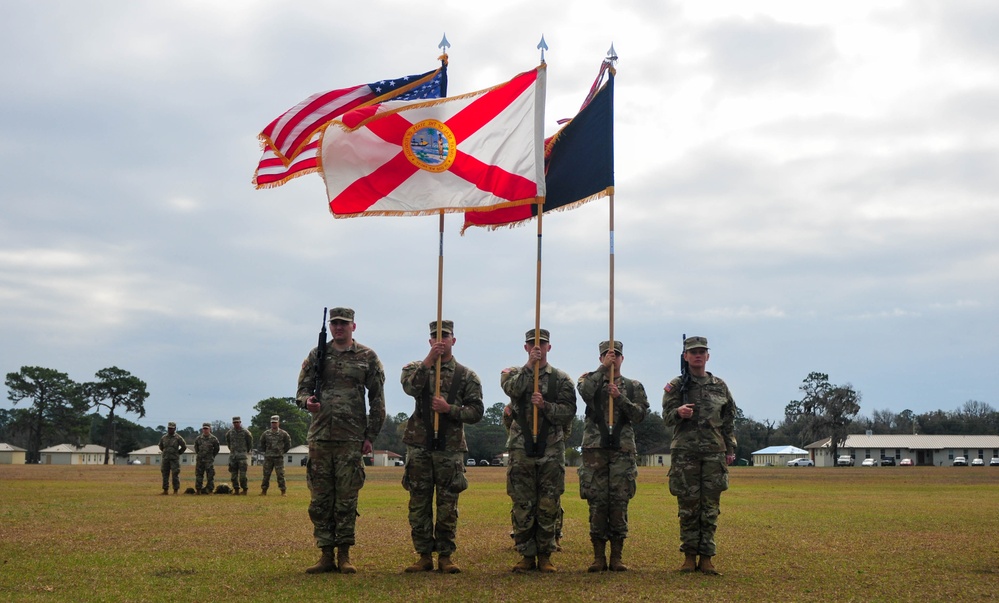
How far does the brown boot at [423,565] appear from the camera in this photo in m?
9.35

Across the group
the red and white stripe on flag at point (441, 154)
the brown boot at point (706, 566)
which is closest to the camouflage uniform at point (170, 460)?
the red and white stripe on flag at point (441, 154)

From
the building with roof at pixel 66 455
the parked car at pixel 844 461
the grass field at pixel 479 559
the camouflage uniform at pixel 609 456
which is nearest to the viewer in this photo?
the grass field at pixel 479 559

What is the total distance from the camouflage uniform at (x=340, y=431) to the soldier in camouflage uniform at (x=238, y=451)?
54.7ft

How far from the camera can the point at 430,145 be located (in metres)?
11.2

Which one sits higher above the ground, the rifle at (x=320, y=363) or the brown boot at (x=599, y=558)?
the rifle at (x=320, y=363)

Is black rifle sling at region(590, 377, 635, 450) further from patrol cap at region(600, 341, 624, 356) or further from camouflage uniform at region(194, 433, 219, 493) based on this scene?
camouflage uniform at region(194, 433, 219, 493)

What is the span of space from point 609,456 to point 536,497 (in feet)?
3.01

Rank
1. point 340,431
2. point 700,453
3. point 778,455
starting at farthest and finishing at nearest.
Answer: point 778,455
point 700,453
point 340,431

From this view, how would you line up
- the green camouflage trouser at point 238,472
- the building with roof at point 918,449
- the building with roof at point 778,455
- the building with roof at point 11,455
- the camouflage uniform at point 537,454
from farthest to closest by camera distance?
the building with roof at point 778,455
the building with roof at point 11,455
the building with roof at point 918,449
the green camouflage trouser at point 238,472
the camouflage uniform at point 537,454

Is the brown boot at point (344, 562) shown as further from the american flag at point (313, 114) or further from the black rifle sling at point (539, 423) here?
Answer: the american flag at point (313, 114)

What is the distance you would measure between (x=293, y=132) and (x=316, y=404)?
4.05 m

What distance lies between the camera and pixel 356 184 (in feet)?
36.5

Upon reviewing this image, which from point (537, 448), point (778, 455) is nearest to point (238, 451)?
point (537, 448)

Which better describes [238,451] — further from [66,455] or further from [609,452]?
[66,455]
